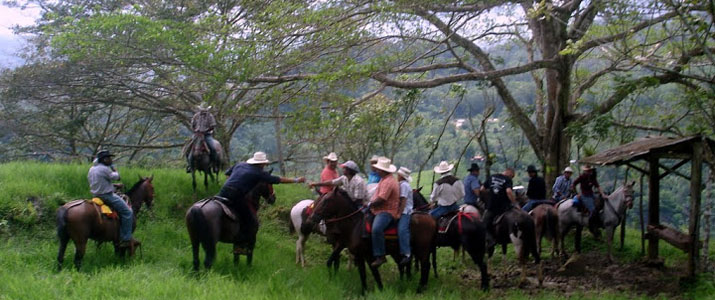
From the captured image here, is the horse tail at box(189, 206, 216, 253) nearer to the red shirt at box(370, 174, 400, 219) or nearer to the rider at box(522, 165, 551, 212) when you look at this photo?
the red shirt at box(370, 174, 400, 219)

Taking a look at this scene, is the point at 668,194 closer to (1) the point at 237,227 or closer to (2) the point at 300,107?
(2) the point at 300,107

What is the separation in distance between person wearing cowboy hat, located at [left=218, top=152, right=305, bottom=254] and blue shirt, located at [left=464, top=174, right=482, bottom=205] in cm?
384

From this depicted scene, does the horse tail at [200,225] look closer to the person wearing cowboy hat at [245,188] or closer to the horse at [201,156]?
the person wearing cowboy hat at [245,188]

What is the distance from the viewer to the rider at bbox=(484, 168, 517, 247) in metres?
10.9

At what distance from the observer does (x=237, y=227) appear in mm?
9844

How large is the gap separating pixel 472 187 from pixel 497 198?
66cm

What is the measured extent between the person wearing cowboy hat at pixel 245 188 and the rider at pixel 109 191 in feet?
5.10

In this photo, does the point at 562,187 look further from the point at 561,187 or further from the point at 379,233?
the point at 379,233

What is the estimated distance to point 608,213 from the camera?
498 inches

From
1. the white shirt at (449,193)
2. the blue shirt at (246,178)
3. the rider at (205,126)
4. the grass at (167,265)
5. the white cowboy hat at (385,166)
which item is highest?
the rider at (205,126)

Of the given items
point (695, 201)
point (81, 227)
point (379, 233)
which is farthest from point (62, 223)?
point (695, 201)

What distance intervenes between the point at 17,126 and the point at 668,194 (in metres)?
29.0

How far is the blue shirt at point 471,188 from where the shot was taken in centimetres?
1153

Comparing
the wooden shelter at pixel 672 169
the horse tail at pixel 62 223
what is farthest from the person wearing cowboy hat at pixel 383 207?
the horse tail at pixel 62 223
